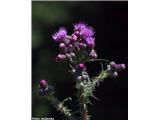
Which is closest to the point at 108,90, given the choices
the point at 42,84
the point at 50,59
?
the point at 50,59

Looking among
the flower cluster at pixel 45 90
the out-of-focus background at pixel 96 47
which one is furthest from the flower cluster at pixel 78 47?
the out-of-focus background at pixel 96 47

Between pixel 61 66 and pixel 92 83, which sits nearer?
pixel 92 83

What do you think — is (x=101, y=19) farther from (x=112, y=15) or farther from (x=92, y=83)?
(x=92, y=83)

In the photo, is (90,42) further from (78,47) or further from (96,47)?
(96,47)

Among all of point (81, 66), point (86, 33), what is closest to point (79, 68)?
point (81, 66)

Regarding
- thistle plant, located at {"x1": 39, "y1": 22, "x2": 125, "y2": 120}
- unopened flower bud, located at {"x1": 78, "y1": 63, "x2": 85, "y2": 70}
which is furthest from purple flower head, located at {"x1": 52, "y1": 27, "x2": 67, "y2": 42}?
unopened flower bud, located at {"x1": 78, "y1": 63, "x2": 85, "y2": 70}

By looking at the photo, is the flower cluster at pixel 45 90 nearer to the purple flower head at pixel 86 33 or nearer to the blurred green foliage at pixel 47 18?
the purple flower head at pixel 86 33
